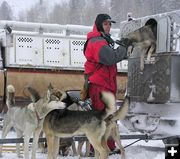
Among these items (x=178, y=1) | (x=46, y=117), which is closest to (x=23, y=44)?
(x=46, y=117)

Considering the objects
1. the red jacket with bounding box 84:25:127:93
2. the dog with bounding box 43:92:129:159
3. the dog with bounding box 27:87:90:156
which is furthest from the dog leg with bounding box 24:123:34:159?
the red jacket with bounding box 84:25:127:93

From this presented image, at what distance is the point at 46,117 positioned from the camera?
21.9 ft

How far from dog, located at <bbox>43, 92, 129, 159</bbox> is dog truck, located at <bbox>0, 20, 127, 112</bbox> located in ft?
14.2

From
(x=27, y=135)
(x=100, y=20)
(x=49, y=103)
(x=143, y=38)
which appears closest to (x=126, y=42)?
(x=143, y=38)

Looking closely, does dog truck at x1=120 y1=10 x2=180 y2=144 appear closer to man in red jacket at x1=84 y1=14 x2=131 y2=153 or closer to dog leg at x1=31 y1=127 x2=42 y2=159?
man in red jacket at x1=84 y1=14 x2=131 y2=153

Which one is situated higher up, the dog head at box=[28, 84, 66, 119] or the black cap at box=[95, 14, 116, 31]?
the black cap at box=[95, 14, 116, 31]

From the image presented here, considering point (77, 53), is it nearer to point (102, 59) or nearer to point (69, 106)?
point (69, 106)

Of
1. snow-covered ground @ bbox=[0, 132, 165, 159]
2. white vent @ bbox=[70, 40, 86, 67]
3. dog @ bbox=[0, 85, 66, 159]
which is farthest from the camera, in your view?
white vent @ bbox=[70, 40, 86, 67]

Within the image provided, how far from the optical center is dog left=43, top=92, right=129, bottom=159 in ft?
20.6

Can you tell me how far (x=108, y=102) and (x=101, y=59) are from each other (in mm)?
623

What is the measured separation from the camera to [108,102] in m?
6.25

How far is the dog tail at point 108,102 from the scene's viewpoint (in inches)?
246

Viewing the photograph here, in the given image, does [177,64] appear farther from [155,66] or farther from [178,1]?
[178,1]

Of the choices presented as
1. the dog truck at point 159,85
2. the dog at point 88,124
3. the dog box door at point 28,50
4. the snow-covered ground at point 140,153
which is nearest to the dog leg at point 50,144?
the dog at point 88,124
